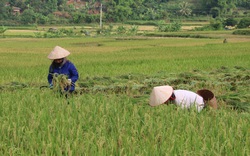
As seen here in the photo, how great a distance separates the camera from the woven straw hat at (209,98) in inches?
200

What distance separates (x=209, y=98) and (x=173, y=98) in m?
0.59

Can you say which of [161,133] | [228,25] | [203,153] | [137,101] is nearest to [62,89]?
[137,101]

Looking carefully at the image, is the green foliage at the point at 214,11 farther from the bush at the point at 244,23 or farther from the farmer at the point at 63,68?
the farmer at the point at 63,68

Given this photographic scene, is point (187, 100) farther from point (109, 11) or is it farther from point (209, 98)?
point (109, 11)

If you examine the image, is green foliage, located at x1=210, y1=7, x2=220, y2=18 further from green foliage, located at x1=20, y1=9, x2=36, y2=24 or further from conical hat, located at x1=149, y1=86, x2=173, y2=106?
conical hat, located at x1=149, y1=86, x2=173, y2=106

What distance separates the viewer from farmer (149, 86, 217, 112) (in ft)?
15.5

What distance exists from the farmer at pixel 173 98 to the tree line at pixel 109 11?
53.0 metres

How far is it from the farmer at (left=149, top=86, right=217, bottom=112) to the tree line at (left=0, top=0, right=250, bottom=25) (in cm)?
5305

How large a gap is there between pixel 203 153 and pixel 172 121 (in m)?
1.14

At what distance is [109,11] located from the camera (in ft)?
202

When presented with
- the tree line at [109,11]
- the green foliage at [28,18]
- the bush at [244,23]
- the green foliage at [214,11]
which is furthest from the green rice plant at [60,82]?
the green foliage at [214,11]

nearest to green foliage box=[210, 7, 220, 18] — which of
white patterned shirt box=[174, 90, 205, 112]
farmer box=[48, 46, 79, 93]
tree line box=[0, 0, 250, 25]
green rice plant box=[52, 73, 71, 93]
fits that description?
tree line box=[0, 0, 250, 25]

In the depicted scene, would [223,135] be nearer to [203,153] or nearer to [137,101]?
[203,153]

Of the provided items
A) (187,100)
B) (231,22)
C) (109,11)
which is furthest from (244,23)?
(187,100)
